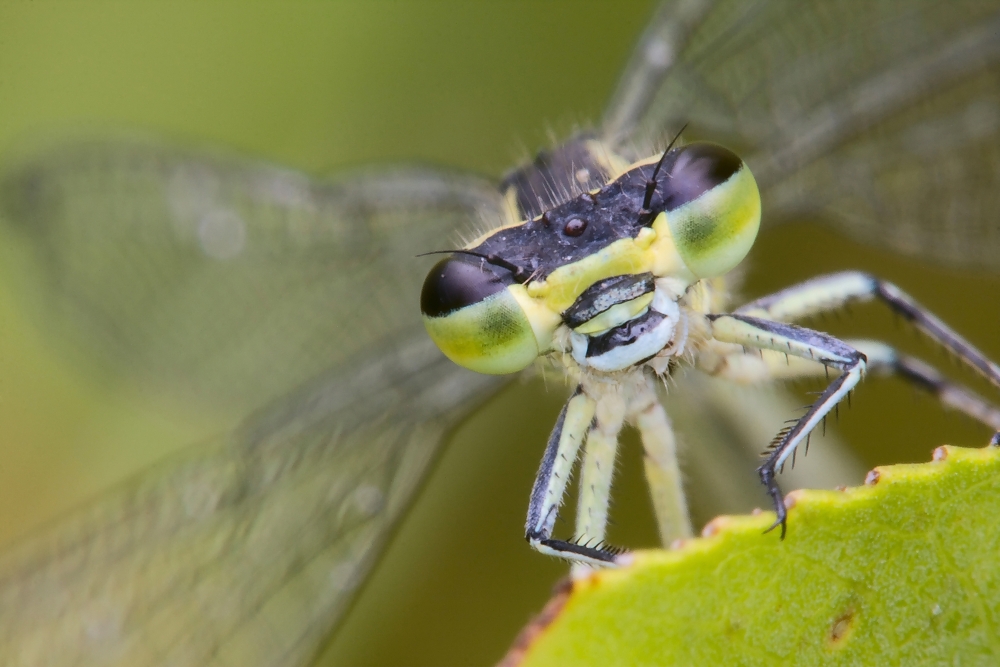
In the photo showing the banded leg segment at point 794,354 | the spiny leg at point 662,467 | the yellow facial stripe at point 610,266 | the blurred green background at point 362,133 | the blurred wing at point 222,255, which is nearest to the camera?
the banded leg segment at point 794,354

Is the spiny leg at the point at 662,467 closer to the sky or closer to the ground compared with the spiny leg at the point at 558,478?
closer to the ground

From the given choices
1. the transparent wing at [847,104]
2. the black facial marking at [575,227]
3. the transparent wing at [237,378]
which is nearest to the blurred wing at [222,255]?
the transparent wing at [237,378]

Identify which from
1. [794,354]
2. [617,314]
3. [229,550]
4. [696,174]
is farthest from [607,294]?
[229,550]

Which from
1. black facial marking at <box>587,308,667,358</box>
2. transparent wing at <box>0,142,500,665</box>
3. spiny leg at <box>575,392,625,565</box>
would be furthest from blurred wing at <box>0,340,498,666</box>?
black facial marking at <box>587,308,667,358</box>

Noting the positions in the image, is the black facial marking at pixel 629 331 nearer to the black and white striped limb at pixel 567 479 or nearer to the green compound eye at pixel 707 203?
the green compound eye at pixel 707 203

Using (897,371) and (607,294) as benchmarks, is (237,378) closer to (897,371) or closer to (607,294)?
(607,294)

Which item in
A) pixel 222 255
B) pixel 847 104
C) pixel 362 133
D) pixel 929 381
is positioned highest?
pixel 362 133
